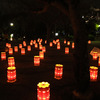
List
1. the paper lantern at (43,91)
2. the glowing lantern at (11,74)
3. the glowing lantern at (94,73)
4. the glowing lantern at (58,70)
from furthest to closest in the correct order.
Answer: the glowing lantern at (58,70), the glowing lantern at (94,73), the glowing lantern at (11,74), the paper lantern at (43,91)

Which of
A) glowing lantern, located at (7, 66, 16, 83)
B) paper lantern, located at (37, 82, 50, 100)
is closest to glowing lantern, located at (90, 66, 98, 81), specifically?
paper lantern, located at (37, 82, 50, 100)

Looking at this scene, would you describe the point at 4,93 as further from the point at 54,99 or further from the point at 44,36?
the point at 44,36

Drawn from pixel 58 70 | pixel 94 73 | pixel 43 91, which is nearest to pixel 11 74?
pixel 58 70

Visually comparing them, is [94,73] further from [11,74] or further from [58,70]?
[11,74]

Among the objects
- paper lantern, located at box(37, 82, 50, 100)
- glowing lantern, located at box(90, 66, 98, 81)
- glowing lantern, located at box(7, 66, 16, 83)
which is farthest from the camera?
glowing lantern, located at box(90, 66, 98, 81)

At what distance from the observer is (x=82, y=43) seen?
4.34 metres

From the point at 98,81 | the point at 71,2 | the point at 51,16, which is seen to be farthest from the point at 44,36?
the point at 71,2

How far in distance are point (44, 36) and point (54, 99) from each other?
27.2m

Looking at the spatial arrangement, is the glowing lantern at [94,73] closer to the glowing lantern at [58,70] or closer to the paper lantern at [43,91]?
the glowing lantern at [58,70]

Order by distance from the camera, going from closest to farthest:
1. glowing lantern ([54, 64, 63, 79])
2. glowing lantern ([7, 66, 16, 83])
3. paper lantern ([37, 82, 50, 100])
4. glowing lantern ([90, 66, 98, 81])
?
paper lantern ([37, 82, 50, 100])
glowing lantern ([7, 66, 16, 83])
glowing lantern ([90, 66, 98, 81])
glowing lantern ([54, 64, 63, 79])

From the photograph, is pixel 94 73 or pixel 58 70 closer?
pixel 94 73

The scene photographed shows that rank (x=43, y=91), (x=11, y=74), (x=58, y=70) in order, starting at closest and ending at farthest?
(x=43, y=91) → (x=11, y=74) → (x=58, y=70)

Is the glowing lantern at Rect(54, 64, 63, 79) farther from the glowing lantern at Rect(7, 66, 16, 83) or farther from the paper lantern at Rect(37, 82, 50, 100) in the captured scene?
the paper lantern at Rect(37, 82, 50, 100)

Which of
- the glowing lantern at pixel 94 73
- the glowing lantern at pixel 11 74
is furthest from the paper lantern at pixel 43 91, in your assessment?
the glowing lantern at pixel 94 73
